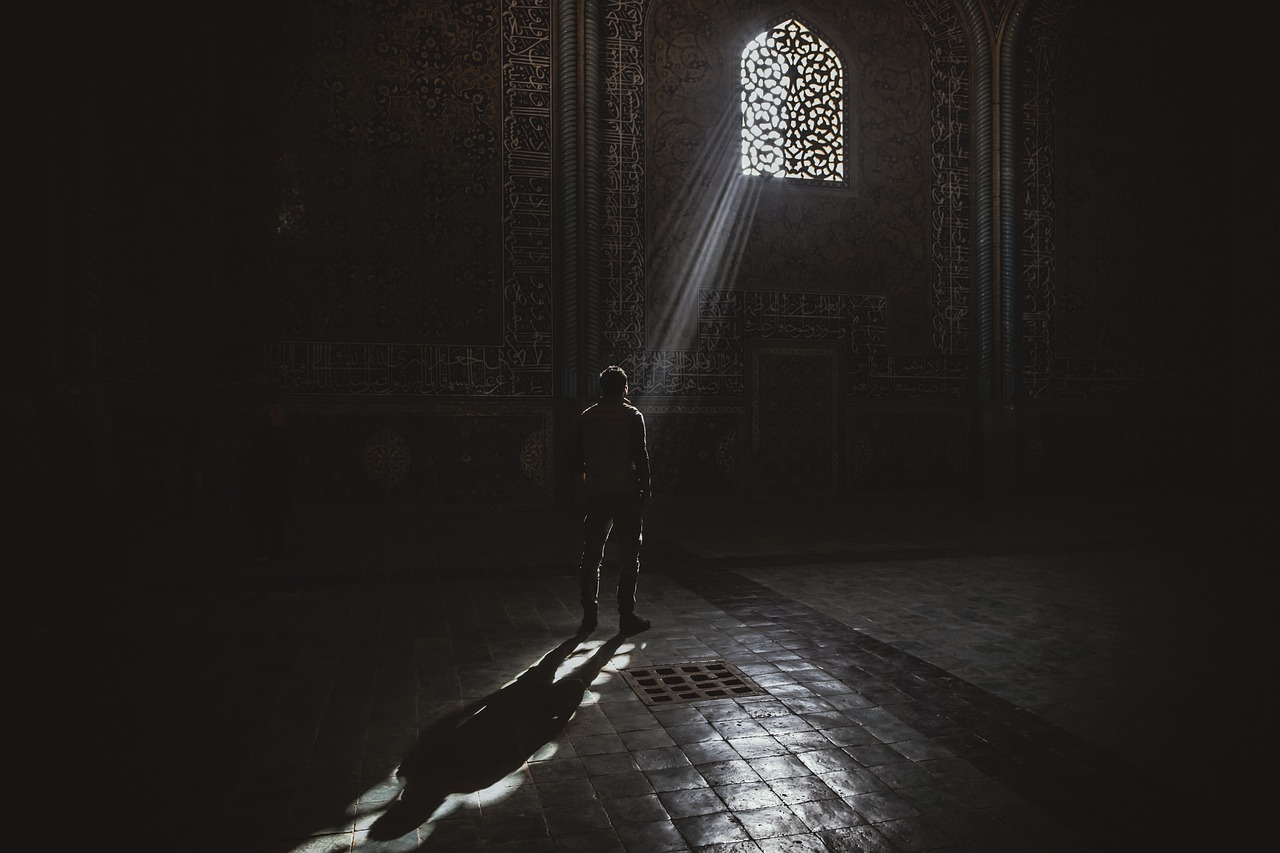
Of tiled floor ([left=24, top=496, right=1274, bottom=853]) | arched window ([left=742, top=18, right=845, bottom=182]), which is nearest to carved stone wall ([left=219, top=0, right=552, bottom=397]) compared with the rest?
arched window ([left=742, top=18, right=845, bottom=182])

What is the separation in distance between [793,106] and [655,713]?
9690 mm

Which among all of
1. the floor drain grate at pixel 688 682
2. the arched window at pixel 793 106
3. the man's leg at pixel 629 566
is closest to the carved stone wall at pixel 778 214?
the arched window at pixel 793 106

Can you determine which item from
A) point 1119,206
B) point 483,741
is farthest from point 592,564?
point 1119,206

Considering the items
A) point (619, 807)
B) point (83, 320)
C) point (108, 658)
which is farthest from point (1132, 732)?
point (83, 320)

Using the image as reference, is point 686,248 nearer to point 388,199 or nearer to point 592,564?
point 388,199

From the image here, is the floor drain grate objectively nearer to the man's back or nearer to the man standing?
the man standing

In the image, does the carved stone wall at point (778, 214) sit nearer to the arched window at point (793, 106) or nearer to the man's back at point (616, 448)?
the arched window at point (793, 106)

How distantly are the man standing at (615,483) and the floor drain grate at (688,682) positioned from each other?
688 mm

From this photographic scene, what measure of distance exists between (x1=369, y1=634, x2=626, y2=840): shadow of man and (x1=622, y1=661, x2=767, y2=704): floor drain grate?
0.23 m

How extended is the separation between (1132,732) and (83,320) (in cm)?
657

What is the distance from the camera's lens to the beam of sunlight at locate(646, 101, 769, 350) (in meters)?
10.2

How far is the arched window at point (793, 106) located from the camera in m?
10.7

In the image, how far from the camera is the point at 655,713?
9.83 feet

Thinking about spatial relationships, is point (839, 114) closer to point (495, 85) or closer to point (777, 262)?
point (777, 262)
